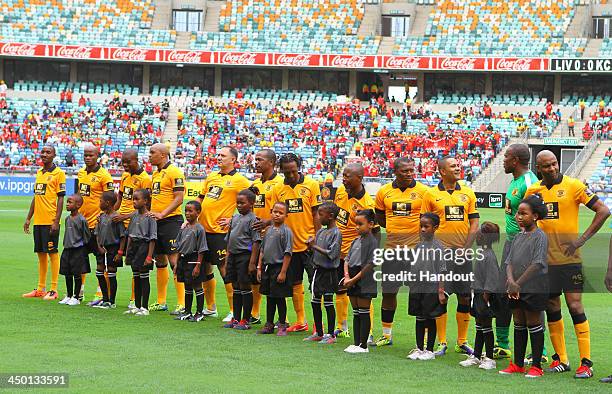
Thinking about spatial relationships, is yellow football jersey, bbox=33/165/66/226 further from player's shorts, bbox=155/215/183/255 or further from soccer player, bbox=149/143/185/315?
player's shorts, bbox=155/215/183/255

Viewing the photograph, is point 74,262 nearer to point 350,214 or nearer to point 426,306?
point 350,214

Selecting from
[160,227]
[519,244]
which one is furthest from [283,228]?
[519,244]

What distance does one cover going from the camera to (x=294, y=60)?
60.8m

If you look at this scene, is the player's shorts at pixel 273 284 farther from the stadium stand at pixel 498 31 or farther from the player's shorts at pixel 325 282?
the stadium stand at pixel 498 31

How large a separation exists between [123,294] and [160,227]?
2269 mm

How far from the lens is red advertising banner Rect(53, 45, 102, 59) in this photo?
60250mm

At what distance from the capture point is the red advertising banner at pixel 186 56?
60906 mm

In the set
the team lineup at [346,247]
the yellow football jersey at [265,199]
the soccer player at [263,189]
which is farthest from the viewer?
the yellow football jersey at [265,199]

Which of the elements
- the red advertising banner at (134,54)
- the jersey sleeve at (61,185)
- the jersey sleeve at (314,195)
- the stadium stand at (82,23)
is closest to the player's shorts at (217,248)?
the jersey sleeve at (314,195)

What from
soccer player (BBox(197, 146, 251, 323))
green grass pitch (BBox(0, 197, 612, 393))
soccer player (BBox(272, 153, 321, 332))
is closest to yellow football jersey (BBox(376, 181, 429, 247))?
soccer player (BBox(272, 153, 321, 332))

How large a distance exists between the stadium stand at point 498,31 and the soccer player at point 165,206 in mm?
49609

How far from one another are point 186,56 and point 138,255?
48.9m

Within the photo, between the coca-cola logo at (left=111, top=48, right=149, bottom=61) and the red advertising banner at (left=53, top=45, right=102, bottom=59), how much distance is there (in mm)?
936

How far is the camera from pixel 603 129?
53188 millimetres
